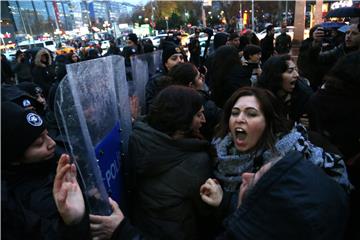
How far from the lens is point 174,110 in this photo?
6.48 ft

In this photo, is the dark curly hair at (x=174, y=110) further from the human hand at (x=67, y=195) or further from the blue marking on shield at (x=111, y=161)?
the human hand at (x=67, y=195)

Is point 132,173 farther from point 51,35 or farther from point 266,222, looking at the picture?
point 51,35

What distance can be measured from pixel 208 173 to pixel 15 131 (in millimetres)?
1053

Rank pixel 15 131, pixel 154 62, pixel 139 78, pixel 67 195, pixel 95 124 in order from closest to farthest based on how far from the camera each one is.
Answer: pixel 67 195
pixel 15 131
pixel 95 124
pixel 139 78
pixel 154 62

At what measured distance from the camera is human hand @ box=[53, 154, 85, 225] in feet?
4.04

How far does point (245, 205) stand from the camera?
3.40 ft

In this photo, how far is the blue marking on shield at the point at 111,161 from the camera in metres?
1.59

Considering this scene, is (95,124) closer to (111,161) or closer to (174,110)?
(111,161)

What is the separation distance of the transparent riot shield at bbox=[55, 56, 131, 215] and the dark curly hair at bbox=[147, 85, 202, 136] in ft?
0.82

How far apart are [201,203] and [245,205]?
0.81 m

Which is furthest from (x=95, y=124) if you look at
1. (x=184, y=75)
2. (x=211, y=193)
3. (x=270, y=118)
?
(x=184, y=75)

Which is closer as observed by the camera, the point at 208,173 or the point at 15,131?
the point at 15,131

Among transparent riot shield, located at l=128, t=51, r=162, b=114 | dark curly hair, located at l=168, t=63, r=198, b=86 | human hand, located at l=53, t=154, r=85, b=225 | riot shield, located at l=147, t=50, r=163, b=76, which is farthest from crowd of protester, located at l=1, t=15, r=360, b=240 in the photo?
riot shield, located at l=147, t=50, r=163, b=76

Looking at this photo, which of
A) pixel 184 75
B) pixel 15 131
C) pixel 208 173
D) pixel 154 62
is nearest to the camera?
pixel 15 131
